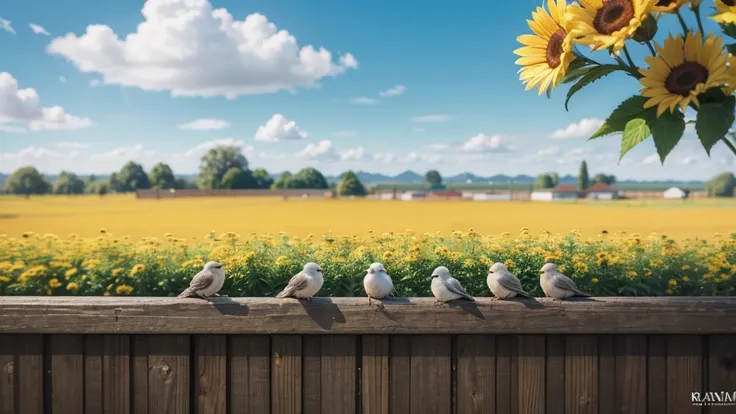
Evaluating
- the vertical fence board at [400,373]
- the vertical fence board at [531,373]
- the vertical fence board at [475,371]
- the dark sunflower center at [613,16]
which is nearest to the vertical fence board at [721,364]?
the vertical fence board at [531,373]

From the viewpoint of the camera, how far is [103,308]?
2670 millimetres

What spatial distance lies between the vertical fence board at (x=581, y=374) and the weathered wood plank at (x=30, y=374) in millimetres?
2637

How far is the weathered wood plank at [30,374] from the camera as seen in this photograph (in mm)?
2752

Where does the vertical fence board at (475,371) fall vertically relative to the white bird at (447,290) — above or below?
below

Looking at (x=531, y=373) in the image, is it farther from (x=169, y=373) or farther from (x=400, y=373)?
(x=169, y=373)

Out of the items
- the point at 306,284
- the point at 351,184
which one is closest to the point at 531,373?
the point at 306,284

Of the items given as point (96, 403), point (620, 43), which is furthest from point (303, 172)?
point (620, 43)

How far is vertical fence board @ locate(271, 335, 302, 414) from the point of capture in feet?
8.74

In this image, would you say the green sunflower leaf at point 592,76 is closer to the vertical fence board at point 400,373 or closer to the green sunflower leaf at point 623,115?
the green sunflower leaf at point 623,115

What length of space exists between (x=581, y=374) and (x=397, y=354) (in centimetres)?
91

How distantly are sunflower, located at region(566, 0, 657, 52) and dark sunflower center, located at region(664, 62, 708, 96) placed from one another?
141 millimetres

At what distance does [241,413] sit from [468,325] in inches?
47.3

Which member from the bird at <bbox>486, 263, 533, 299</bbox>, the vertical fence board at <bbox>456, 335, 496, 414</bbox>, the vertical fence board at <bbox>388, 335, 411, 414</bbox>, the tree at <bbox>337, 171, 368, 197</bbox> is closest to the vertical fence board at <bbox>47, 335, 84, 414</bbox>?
the vertical fence board at <bbox>388, 335, 411, 414</bbox>

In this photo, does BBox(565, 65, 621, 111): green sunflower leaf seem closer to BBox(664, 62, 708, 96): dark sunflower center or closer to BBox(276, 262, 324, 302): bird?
BBox(664, 62, 708, 96): dark sunflower center
